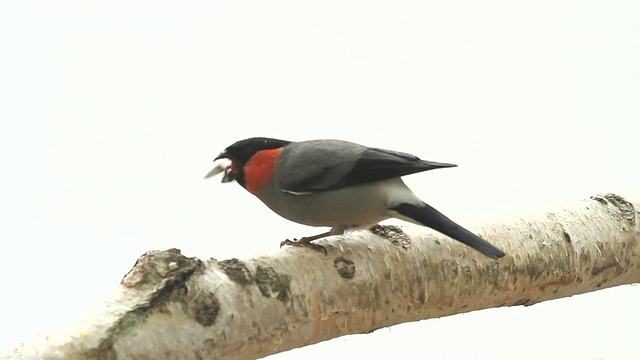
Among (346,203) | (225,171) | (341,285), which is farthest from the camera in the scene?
(225,171)

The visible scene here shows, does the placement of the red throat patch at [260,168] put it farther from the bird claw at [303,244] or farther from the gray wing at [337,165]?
the bird claw at [303,244]

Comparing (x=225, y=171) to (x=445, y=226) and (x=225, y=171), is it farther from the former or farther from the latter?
(x=445, y=226)

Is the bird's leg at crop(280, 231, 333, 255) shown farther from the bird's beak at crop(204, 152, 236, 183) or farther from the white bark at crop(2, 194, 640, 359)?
the bird's beak at crop(204, 152, 236, 183)

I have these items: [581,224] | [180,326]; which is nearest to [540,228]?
[581,224]

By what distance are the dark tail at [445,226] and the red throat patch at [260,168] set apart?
0.30 meters

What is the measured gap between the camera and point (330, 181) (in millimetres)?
1720

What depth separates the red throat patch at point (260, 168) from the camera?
5.82 feet

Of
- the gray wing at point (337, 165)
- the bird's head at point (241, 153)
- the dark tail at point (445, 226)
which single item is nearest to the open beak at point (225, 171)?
the bird's head at point (241, 153)

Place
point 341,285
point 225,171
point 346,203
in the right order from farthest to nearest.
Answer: point 225,171 < point 346,203 < point 341,285

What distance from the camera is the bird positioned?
1681 millimetres

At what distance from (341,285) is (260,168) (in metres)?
0.39

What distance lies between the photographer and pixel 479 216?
1846mm

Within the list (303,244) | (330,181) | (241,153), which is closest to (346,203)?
(330,181)

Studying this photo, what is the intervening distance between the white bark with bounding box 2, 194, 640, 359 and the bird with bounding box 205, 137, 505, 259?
0.21ft
